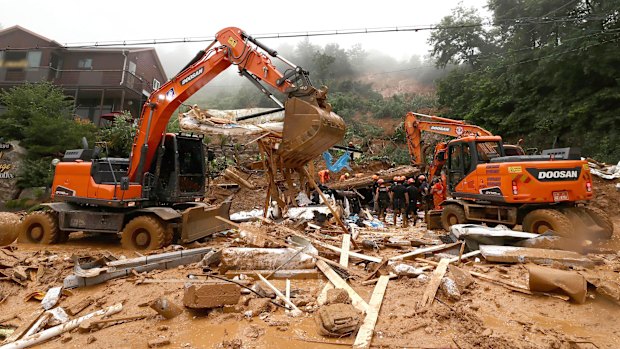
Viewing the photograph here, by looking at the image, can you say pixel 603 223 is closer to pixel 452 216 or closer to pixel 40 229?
pixel 452 216

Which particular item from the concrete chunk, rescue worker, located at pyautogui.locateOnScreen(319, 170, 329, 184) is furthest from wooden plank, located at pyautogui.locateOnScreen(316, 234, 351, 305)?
rescue worker, located at pyautogui.locateOnScreen(319, 170, 329, 184)

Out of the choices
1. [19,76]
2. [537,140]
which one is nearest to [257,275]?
[537,140]

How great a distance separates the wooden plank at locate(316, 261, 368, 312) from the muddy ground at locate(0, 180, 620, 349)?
0.13 m

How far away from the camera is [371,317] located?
3.30m

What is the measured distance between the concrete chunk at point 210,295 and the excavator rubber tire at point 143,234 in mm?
3626

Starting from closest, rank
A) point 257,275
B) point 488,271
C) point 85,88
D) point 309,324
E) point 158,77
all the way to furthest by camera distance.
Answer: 1. point 309,324
2. point 257,275
3. point 488,271
4. point 85,88
5. point 158,77

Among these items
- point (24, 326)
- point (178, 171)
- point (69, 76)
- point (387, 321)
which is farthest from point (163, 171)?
point (69, 76)

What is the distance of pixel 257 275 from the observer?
180 inches

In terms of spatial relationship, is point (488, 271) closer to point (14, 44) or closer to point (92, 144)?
point (92, 144)

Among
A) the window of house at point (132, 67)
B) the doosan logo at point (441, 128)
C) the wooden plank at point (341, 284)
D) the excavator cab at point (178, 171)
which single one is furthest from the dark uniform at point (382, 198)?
the window of house at point (132, 67)

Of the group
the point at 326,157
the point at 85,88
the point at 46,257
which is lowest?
the point at 46,257

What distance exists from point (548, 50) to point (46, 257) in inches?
824

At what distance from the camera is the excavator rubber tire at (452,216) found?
8.62 m

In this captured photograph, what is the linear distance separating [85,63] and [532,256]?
27.4 m
